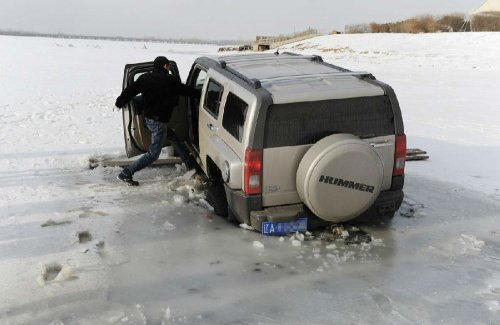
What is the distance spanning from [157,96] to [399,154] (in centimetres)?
331

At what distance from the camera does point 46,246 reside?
16.2ft

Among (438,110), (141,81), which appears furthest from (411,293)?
(438,110)

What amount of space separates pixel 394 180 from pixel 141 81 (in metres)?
3.65

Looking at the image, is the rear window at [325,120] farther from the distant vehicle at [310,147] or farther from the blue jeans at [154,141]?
the blue jeans at [154,141]

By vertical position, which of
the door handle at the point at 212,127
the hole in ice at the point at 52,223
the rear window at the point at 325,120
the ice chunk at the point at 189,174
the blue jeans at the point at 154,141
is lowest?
the hole in ice at the point at 52,223

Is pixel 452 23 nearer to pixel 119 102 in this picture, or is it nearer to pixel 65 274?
pixel 119 102

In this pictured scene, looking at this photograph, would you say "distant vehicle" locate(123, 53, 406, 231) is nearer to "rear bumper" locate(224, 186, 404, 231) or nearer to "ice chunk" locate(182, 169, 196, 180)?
"rear bumper" locate(224, 186, 404, 231)

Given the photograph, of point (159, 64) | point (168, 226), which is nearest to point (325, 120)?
point (168, 226)

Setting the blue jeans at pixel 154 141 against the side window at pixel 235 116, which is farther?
the blue jeans at pixel 154 141

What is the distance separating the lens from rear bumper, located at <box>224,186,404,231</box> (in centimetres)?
496

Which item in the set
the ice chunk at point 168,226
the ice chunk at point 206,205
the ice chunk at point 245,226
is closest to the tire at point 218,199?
the ice chunk at point 206,205

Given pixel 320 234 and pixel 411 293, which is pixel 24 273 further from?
pixel 411 293

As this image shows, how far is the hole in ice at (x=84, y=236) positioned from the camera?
16.8 ft

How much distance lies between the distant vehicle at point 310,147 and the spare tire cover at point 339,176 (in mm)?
10
